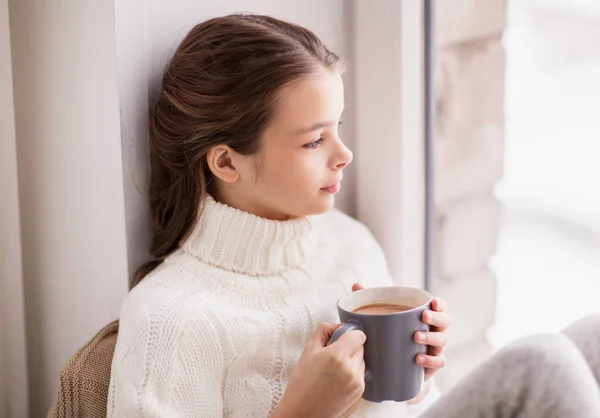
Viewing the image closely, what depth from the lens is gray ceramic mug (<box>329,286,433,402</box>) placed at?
78 cm

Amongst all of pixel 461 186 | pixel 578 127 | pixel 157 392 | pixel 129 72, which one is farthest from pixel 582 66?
pixel 157 392

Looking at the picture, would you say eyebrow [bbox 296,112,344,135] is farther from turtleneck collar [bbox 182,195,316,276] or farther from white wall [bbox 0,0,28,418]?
white wall [bbox 0,0,28,418]

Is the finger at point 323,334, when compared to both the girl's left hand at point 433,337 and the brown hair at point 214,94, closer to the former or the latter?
the girl's left hand at point 433,337

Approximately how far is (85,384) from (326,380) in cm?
29

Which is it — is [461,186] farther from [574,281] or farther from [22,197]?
[22,197]

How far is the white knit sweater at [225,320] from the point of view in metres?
0.80

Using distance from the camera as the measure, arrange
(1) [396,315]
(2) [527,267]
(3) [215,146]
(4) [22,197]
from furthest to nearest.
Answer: (2) [527,267], (4) [22,197], (3) [215,146], (1) [396,315]

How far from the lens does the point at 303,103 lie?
87 cm

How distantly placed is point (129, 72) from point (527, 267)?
71cm

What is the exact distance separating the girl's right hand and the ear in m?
0.25

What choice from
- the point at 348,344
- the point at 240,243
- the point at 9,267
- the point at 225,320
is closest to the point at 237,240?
the point at 240,243

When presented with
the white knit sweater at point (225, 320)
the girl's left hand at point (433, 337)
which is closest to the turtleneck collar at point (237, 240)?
the white knit sweater at point (225, 320)

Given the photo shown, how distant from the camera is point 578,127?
105 cm

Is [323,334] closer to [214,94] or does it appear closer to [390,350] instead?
[390,350]
